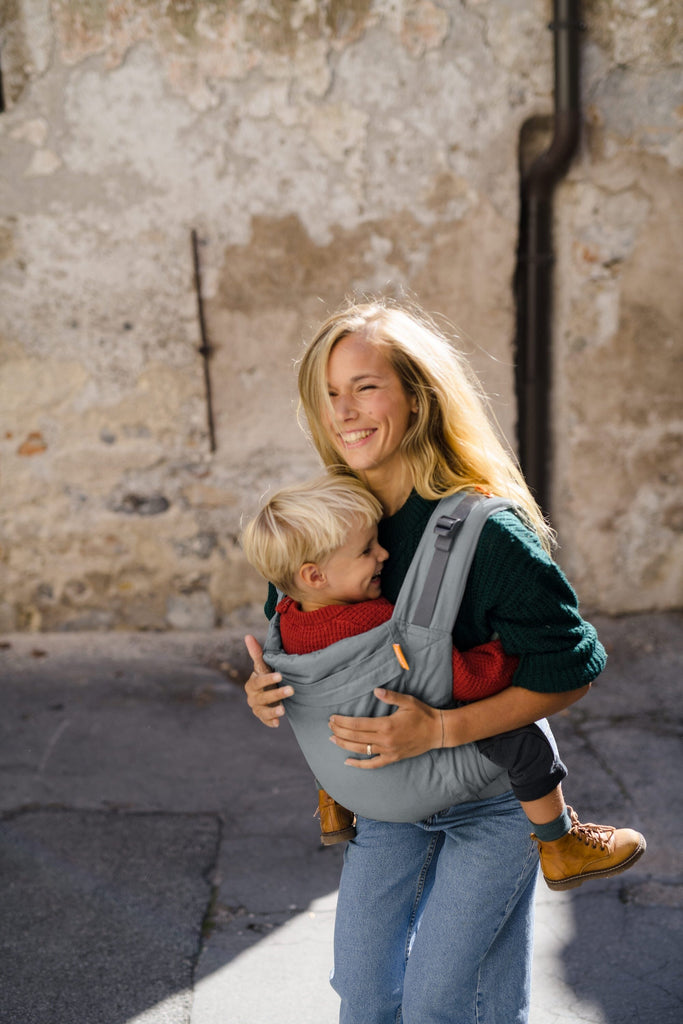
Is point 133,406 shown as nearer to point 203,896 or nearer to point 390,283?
point 390,283

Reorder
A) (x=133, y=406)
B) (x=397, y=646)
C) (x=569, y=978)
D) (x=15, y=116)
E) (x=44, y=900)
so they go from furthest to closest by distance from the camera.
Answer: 1. (x=133, y=406)
2. (x=15, y=116)
3. (x=44, y=900)
4. (x=569, y=978)
5. (x=397, y=646)

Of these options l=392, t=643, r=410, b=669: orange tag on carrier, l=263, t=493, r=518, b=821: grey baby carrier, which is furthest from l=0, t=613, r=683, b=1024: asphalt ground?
l=392, t=643, r=410, b=669: orange tag on carrier

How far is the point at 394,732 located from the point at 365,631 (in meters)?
0.20

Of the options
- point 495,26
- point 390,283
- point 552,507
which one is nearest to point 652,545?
point 552,507

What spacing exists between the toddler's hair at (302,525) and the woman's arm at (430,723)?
0.97ft

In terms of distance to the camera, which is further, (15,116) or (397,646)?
(15,116)

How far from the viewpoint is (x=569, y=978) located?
236cm

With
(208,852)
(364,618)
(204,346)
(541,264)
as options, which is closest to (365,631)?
(364,618)

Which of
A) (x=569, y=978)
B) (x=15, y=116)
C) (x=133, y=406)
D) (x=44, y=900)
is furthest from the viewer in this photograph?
(x=133, y=406)

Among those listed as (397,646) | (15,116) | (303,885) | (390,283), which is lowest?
(303,885)

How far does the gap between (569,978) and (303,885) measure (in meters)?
0.87

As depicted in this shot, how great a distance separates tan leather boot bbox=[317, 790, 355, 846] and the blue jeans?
9 cm

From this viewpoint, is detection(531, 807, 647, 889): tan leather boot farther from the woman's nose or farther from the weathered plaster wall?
the weathered plaster wall

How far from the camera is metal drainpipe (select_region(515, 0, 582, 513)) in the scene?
4219 mm
